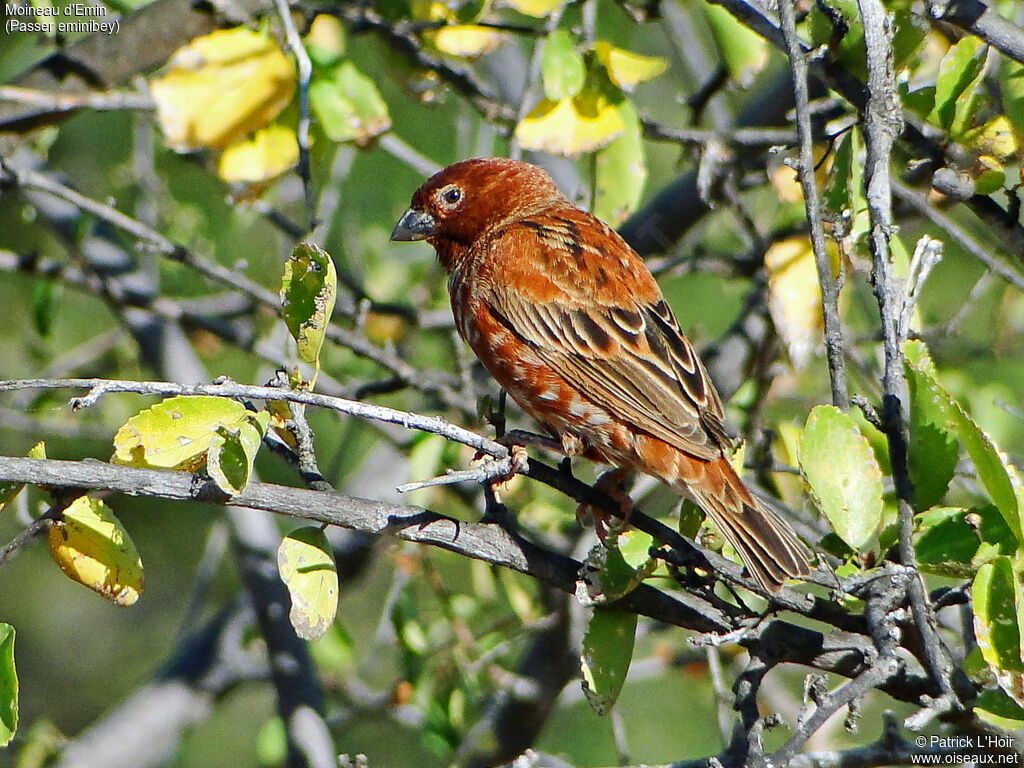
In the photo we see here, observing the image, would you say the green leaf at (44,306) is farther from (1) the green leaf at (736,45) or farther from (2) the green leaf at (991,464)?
(2) the green leaf at (991,464)

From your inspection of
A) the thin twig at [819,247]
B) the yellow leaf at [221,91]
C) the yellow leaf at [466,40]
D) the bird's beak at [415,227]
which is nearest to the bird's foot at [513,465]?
the thin twig at [819,247]

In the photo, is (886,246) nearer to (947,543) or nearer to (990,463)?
(990,463)

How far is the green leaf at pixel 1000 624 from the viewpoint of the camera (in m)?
2.19

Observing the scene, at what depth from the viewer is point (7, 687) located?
7.46 feet

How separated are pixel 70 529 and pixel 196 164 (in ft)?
9.70

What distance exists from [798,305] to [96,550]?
7.08ft

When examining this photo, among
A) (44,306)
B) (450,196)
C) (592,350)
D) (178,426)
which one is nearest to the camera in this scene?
(178,426)

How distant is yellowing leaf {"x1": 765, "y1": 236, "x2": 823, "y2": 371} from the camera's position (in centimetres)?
355

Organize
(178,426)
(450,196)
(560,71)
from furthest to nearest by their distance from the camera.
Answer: (450,196) < (560,71) < (178,426)

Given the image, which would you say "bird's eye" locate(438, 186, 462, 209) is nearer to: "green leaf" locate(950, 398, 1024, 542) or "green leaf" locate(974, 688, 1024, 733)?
"green leaf" locate(950, 398, 1024, 542)

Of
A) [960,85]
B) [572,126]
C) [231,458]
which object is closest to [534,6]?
[572,126]

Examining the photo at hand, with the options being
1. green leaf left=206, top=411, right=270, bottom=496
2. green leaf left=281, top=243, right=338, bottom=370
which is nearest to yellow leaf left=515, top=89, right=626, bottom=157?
green leaf left=281, top=243, right=338, bottom=370

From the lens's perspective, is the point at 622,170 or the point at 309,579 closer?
the point at 309,579

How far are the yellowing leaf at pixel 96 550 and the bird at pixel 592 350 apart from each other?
1474mm
